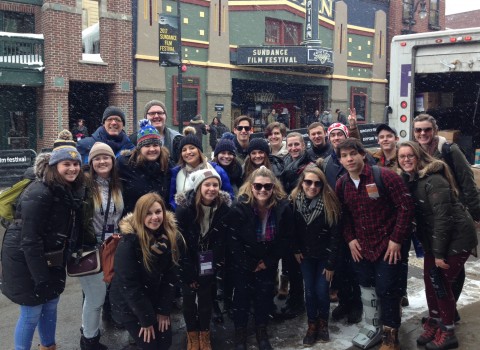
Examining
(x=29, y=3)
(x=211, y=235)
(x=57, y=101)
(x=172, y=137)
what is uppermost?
(x=29, y=3)

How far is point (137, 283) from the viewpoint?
3.45m

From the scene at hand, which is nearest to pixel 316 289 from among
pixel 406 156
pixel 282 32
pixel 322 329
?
pixel 322 329

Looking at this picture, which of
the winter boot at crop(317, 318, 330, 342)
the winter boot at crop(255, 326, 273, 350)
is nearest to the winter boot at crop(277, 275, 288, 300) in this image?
the winter boot at crop(317, 318, 330, 342)

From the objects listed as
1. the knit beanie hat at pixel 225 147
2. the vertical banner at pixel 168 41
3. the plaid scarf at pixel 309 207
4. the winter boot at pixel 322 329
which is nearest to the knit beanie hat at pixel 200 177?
the plaid scarf at pixel 309 207

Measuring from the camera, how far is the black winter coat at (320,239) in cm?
406

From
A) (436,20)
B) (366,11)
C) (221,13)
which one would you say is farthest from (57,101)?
(436,20)

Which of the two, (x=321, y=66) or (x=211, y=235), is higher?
(x=321, y=66)

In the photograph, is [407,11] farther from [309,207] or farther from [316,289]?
[316,289]

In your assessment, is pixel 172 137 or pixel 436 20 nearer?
pixel 172 137

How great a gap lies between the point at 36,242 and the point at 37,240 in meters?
0.02

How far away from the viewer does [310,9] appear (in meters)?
21.4

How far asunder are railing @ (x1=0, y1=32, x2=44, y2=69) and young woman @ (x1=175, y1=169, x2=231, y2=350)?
45.3ft

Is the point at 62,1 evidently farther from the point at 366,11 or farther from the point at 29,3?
the point at 366,11

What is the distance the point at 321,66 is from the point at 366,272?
18.6m
